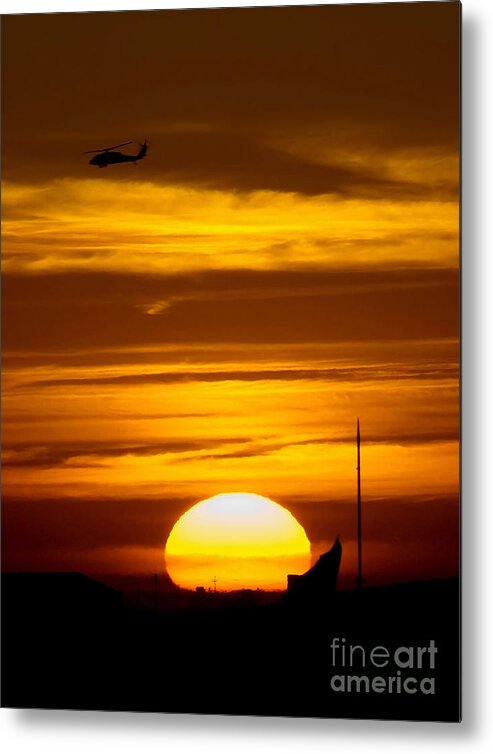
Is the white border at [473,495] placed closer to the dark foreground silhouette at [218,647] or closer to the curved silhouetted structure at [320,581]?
the dark foreground silhouette at [218,647]

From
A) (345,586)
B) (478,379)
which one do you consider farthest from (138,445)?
(478,379)

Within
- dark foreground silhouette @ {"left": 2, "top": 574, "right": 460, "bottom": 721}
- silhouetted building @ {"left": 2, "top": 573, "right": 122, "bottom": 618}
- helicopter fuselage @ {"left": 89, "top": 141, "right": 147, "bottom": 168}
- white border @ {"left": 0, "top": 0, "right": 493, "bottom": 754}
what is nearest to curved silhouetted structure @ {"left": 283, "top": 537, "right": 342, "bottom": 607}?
dark foreground silhouette @ {"left": 2, "top": 574, "right": 460, "bottom": 721}

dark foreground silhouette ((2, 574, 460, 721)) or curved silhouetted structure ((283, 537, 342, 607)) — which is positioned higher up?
curved silhouetted structure ((283, 537, 342, 607))

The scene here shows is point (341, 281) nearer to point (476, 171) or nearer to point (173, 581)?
point (476, 171)

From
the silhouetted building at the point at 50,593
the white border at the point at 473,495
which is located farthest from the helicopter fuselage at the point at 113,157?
the silhouetted building at the point at 50,593

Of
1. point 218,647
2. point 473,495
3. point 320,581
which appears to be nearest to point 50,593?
point 218,647

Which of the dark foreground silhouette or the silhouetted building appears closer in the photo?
the dark foreground silhouette

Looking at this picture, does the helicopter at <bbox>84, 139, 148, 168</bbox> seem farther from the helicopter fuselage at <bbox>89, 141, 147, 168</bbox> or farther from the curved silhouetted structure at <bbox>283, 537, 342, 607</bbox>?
the curved silhouetted structure at <bbox>283, 537, 342, 607</bbox>

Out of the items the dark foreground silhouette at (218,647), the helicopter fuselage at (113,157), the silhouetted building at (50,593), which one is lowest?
the dark foreground silhouette at (218,647)
